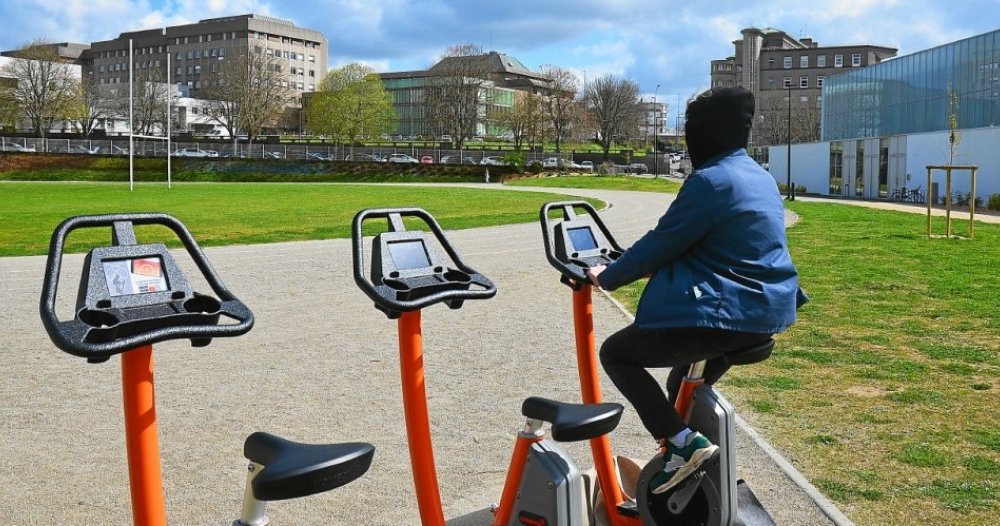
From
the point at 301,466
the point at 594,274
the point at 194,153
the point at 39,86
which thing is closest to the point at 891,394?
the point at 594,274

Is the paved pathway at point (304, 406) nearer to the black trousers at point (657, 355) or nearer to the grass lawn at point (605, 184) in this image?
the black trousers at point (657, 355)

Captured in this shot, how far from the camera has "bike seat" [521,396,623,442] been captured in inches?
126

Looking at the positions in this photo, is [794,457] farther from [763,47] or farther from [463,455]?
[763,47]

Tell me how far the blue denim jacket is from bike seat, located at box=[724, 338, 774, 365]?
0.45 ft

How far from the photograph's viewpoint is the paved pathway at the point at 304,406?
472 centimetres

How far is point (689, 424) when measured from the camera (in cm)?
402

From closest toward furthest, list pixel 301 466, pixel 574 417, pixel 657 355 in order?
pixel 301 466 → pixel 574 417 → pixel 657 355

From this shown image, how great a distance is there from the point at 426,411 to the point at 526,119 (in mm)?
102655

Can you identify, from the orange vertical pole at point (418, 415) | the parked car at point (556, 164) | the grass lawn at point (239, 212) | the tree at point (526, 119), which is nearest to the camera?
the orange vertical pole at point (418, 415)

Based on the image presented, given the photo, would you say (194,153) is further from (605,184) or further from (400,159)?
(605,184)

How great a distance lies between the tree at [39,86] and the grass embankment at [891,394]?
3797 inches

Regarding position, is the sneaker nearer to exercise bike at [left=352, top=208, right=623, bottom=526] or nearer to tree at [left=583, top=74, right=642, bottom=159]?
exercise bike at [left=352, top=208, right=623, bottom=526]

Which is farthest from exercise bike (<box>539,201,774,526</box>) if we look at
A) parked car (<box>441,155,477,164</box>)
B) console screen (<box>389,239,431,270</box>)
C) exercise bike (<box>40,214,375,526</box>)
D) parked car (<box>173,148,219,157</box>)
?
parked car (<box>441,155,477,164</box>)

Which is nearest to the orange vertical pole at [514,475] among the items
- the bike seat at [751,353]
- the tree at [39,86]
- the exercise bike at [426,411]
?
the exercise bike at [426,411]
